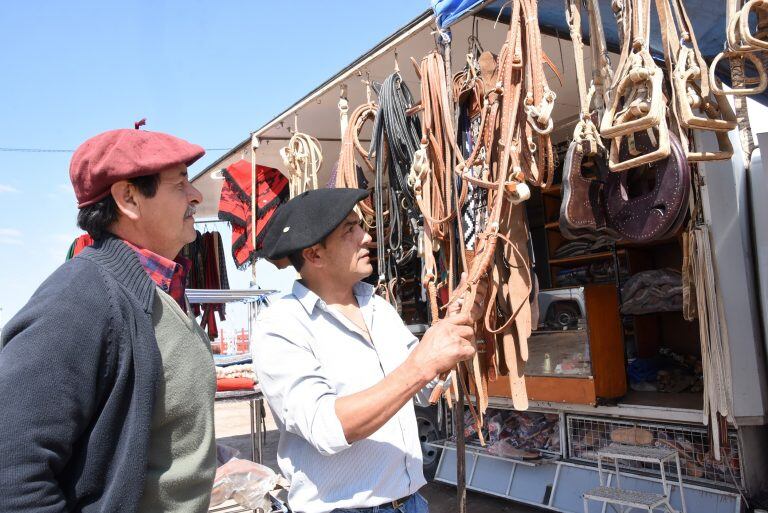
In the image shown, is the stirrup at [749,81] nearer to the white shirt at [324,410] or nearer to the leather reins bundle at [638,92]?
the leather reins bundle at [638,92]

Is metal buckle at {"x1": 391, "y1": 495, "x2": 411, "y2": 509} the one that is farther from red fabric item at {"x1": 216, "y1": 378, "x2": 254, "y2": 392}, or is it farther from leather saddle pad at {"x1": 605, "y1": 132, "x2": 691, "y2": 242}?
red fabric item at {"x1": 216, "y1": 378, "x2": 254, "y2": 392}

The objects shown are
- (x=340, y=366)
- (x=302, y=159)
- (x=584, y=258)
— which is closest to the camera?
(x=340, y=366)

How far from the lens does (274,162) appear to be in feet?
18.4

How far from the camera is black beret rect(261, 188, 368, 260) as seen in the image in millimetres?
1716

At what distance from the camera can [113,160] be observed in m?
1.14

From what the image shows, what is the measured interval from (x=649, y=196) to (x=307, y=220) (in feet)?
4.04

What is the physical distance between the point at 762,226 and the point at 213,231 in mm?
6062

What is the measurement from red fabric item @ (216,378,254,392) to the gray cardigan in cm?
285

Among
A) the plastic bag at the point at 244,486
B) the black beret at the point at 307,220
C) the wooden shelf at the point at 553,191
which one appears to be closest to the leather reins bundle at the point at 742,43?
the black beret at the point at 307,220

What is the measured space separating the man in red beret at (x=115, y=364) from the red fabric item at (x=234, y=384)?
2624 mm

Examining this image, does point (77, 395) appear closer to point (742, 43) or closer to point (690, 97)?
point (690, 97)

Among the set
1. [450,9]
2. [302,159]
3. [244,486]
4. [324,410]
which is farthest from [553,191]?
[324,410]

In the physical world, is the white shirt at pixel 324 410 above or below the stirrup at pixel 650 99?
below

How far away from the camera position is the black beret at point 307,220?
1.72 m
